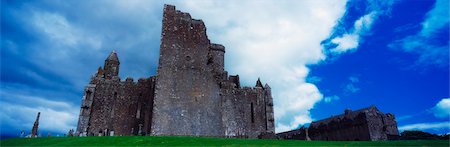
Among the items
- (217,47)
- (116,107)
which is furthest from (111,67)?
(217,47)

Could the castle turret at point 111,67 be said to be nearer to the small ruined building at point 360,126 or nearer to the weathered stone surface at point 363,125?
the small ruined building at point 360,126

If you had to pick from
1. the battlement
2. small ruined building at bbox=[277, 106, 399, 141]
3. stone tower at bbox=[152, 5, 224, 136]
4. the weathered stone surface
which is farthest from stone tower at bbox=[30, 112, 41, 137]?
the weathered stone surface

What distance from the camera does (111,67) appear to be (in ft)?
131

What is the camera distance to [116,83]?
1415 inches

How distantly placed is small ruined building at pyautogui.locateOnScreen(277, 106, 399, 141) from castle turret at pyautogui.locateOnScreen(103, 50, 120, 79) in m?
28.2

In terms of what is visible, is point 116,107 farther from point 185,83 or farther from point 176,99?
point 185,83

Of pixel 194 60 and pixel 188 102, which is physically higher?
pixel 194 60

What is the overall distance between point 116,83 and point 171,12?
1047 centimetres

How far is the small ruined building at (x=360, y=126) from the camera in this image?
50.0 metres

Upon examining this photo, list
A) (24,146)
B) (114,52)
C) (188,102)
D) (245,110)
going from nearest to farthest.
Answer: (24,146)
(188,102)
(245,110)
(114,52)

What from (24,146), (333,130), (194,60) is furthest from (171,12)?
(333,130)

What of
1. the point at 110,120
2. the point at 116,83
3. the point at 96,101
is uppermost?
the point at 116,83

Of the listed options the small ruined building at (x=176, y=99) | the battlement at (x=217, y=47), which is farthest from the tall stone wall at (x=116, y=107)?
the battlement at (x=217, y=47)

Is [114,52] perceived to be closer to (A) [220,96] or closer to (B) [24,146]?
(A) [220,96]
